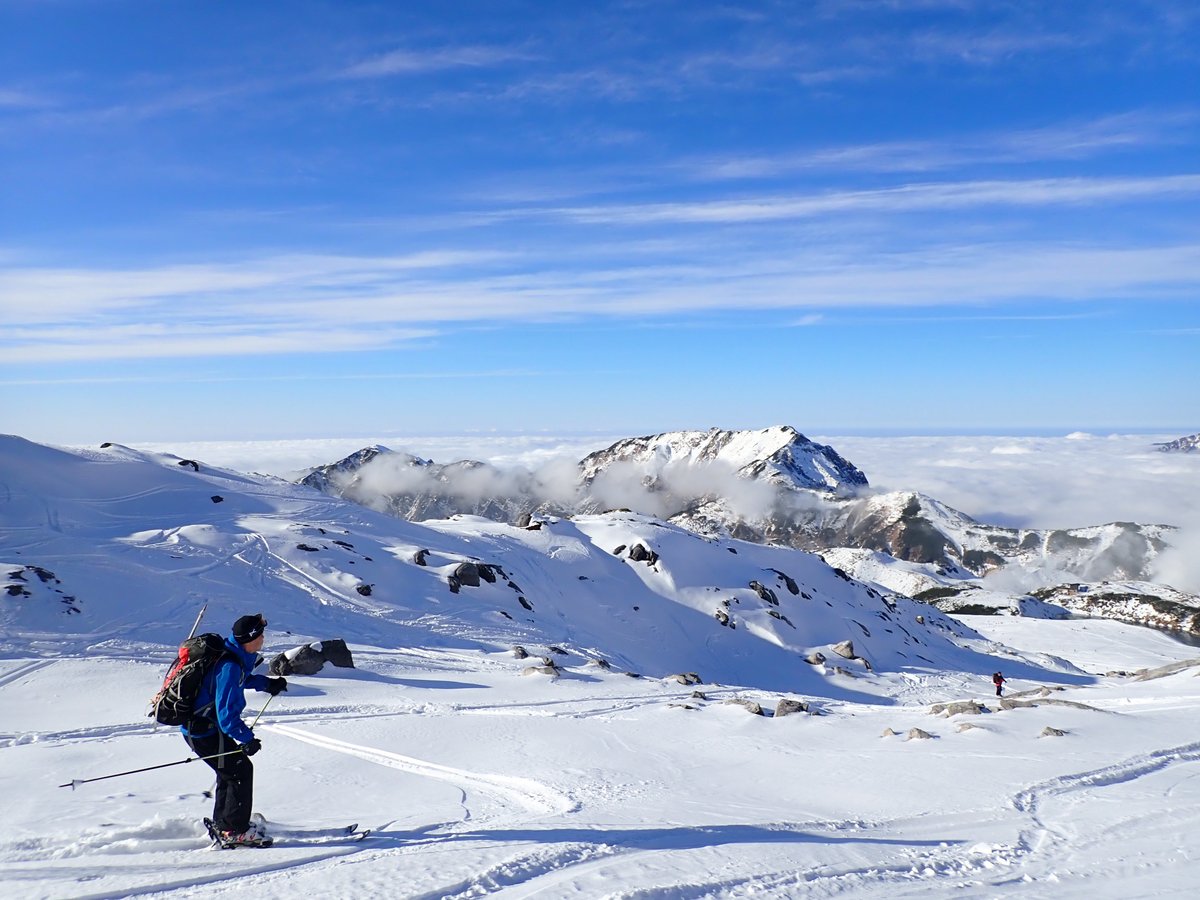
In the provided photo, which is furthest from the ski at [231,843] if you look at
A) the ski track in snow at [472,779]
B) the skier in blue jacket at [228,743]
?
the ski track in snow at [472,779]

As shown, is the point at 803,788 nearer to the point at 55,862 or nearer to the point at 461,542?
the point at 55,862

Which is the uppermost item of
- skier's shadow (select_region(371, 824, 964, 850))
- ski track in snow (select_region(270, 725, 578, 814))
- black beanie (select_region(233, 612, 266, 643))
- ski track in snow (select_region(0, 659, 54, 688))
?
black beanie (select_region(233, 612, 266, 643))

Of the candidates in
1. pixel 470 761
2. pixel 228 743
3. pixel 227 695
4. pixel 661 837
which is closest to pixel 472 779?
pixel 470 761

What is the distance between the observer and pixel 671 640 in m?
50.3

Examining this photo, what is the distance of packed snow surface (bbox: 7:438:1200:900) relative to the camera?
8.05m

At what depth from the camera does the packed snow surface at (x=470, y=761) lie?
8.05 m

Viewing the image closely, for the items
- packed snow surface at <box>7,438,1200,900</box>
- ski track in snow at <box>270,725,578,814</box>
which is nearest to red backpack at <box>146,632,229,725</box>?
packed snow surface at <box>7,438,1200,900</box>

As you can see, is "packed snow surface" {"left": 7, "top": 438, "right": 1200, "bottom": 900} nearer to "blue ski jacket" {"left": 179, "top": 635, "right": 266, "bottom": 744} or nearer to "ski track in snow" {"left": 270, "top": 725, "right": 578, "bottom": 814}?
"ski track in snow" {"left": 270, "top": 725, "right": 578, "bottom": 814}

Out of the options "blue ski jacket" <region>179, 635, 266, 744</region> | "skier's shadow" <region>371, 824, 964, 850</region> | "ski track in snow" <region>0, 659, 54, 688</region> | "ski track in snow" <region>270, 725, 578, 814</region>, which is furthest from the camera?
"ski track in snow" <region>0, 659, 54, 688</region>

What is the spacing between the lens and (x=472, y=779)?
1191cm

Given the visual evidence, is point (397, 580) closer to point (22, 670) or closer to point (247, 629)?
point (22, 670)

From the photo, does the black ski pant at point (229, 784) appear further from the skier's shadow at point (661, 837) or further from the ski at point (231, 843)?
the skier's shadow at point (661, 837)

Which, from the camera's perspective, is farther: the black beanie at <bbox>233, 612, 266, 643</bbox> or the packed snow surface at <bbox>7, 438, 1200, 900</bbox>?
the black beanie at <bbox>233, 612, 266, 643</bbox>

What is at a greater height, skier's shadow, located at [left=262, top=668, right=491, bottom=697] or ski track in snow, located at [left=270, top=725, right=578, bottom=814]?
ski track in snow, located at [left=270, top=725, right=578, bottom=814]
